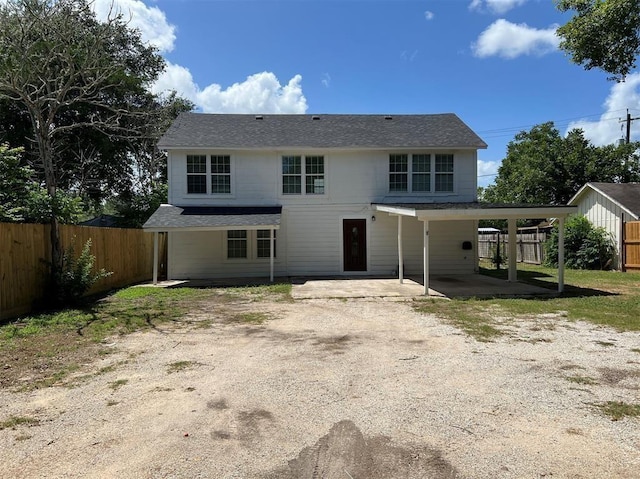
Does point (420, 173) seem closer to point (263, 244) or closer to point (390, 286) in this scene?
point (390, 286)

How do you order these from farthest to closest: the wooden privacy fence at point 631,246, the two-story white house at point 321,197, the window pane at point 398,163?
1. the wooden privacy fence at point 631,246
2. the window pane at point 398,163
3. the two-story white house at point 321,197

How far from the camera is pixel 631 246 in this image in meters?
17.0

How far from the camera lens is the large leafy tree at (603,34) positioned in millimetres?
8539

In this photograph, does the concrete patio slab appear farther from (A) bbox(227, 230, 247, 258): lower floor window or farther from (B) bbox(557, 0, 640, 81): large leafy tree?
(B) bbox(557, 0, 640, 81): large leafy tree

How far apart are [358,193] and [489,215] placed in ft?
18.6

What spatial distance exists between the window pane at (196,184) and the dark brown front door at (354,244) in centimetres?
540

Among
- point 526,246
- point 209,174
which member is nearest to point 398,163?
point 209,174

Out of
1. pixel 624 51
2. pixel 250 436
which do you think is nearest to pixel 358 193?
pixel 624 51

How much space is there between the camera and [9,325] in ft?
24.7

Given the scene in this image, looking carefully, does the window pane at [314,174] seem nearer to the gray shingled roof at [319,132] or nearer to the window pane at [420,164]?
the gray shingled roof at [319,132]

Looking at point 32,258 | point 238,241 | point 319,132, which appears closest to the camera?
point 32,258

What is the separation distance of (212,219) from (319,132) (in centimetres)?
584

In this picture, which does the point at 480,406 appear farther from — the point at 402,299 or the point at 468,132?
the point at 468,132

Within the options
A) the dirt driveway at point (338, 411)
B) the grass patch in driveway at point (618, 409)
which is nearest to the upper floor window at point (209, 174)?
the dirt driveway at point (338, 411)
